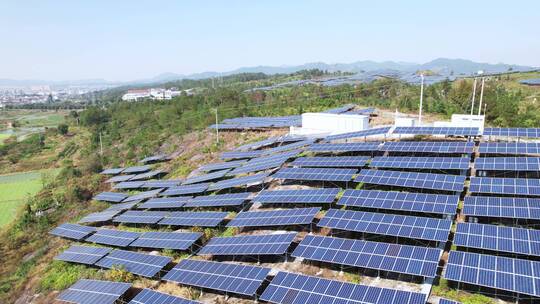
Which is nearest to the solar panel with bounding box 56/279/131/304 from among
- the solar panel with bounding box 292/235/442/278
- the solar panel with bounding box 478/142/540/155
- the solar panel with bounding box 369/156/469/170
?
the solar panel with bounding box 292/235/442/278

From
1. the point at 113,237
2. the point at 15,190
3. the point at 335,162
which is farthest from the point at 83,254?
the point at 15,190

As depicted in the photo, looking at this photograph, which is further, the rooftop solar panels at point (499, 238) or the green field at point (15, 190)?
the green field at point (15, 190)

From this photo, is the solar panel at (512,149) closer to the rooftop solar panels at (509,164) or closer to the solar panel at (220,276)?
the rooftop solar panels at (509,164)

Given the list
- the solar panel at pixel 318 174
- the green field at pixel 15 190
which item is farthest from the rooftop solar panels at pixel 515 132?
the green field at pixel 15 190

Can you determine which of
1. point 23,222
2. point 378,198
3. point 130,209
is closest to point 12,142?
point 23,222

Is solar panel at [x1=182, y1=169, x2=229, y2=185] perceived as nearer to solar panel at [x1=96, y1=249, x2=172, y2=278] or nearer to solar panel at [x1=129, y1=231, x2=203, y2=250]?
solar panel at [x1=129, y1=231, x2=203, y2=250]

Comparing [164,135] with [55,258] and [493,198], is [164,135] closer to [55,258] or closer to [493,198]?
[55,258]
